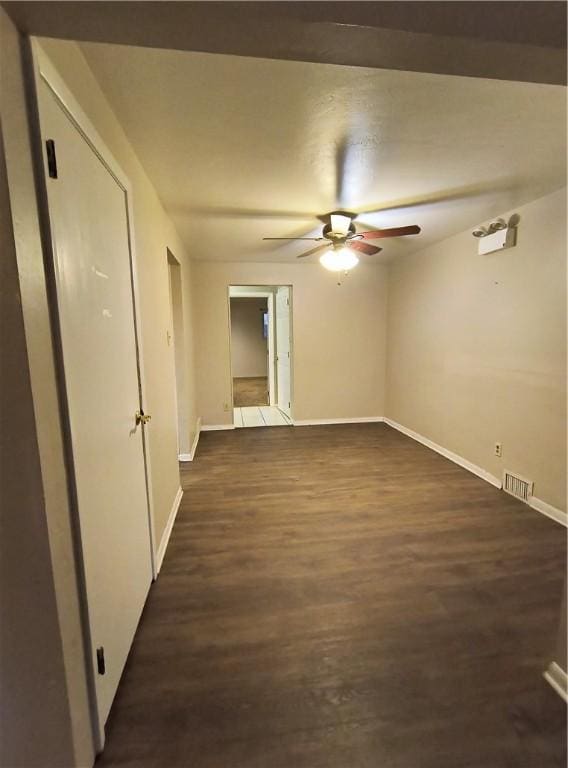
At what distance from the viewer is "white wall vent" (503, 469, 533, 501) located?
2.74 metres

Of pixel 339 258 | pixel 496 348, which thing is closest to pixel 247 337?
pixel 339 258

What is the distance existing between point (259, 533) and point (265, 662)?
3.09 ft

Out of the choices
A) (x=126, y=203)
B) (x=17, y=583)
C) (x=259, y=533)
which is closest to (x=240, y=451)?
(x=259, y=533)

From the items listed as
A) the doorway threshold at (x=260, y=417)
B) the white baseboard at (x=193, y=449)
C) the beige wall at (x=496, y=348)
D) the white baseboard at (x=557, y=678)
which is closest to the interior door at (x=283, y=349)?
the doorway threshold at (x=260, y=417)

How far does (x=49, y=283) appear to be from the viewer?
0.90 meters

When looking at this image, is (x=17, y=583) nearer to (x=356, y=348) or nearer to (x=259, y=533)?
(x=259, y=533)

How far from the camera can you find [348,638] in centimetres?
155

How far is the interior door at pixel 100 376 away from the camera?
3.19 ft

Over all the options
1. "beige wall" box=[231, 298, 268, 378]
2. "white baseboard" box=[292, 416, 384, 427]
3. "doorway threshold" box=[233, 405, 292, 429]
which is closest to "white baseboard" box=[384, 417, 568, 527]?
"white baseboard" box=[292, 416, 384, 427]

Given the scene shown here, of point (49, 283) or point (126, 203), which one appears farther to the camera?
point (126, 203)

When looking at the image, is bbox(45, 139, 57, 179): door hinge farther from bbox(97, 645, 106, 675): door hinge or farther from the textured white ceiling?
bbox(97, 645, 106, 675): door hinge

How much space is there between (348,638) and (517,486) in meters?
2.13

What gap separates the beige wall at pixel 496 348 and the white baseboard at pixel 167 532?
9.21 ft

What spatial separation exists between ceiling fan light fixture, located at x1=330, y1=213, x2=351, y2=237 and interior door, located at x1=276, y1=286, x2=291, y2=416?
7.23ft
